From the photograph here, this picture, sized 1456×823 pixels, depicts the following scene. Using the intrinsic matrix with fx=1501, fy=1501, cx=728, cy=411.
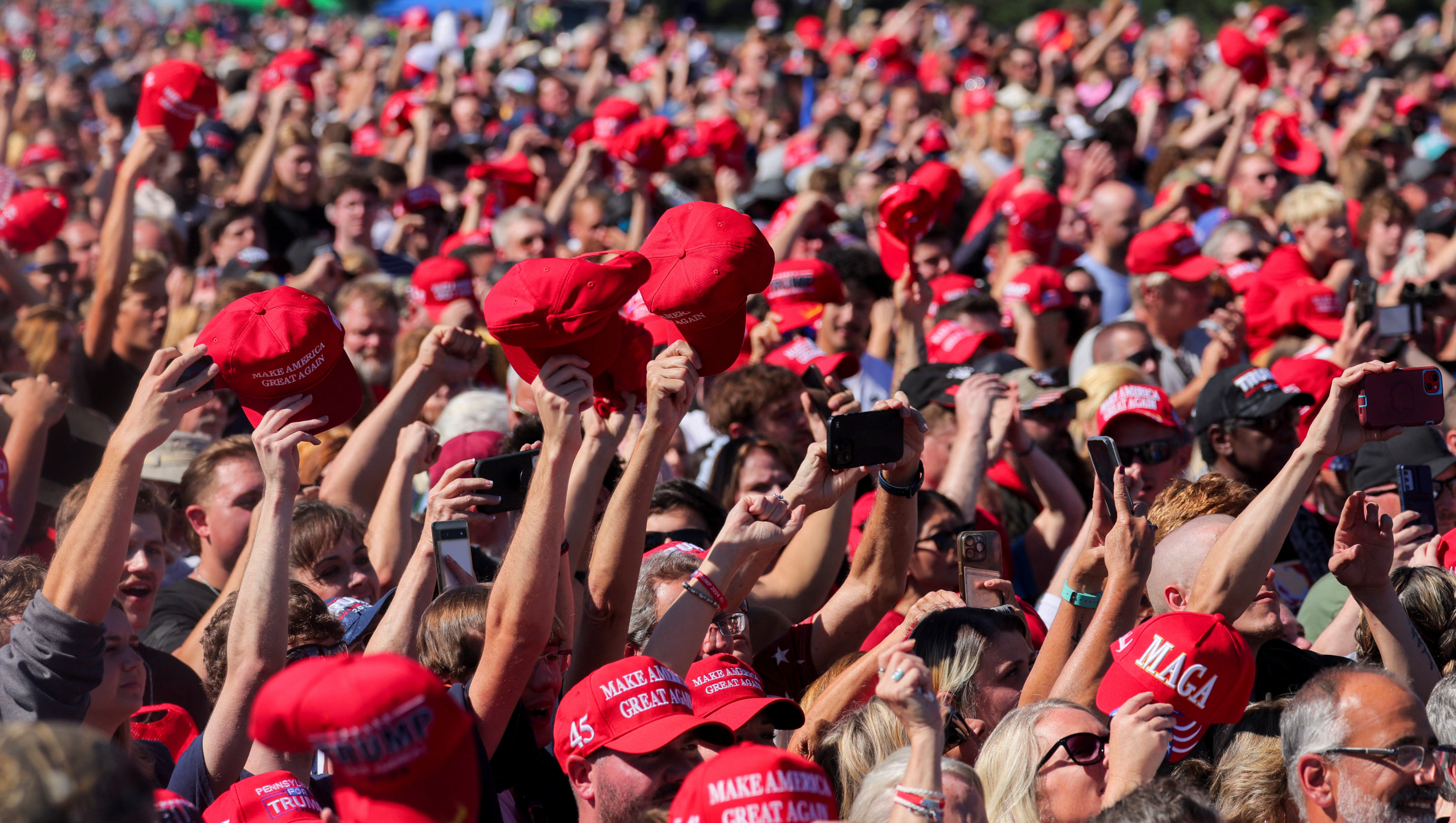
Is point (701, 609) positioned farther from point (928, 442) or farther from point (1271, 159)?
point (1271, 159)

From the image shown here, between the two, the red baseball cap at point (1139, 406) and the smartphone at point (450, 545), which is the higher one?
the smartphone at point (450, 545)

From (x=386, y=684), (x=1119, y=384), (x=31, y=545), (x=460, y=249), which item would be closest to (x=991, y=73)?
(x=460, y=249)

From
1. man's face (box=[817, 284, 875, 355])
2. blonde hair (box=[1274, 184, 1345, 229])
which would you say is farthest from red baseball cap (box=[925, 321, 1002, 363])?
blonde hair (box=[1274, 184, 1345, 229])

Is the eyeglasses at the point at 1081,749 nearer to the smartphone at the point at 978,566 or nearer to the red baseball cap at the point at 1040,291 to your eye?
the smartphone at the point at 978,566

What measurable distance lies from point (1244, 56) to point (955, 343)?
6.05 metres

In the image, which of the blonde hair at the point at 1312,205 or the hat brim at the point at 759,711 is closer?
the hat brim at the point at 759,711

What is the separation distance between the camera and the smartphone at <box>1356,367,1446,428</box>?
3.69m

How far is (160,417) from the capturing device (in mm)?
3117

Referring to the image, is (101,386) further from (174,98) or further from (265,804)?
(265,804)

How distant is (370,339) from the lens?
21.3ft

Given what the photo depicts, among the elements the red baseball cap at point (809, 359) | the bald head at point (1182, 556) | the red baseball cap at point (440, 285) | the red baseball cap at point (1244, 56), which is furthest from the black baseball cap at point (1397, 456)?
the red baseball cap at point (1244, 56)

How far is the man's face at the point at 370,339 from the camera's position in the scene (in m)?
6.49

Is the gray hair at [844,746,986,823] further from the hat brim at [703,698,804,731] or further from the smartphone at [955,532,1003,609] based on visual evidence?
the smartphone at [955,532,1003,609]

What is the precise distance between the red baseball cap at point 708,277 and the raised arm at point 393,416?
2.80 ft
